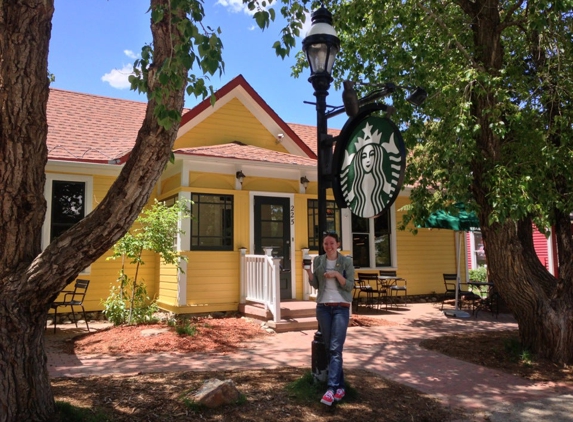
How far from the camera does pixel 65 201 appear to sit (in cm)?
1013

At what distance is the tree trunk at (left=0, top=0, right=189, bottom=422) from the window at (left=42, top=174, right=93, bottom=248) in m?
6.66

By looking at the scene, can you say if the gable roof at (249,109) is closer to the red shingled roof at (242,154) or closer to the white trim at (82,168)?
the red shingled roof at (242,154)

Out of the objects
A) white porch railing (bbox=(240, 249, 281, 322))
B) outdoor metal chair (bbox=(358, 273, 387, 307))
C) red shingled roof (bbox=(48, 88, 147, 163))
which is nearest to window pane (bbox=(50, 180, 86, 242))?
red shingled roof (bbox=(48, 88, 147, 163))

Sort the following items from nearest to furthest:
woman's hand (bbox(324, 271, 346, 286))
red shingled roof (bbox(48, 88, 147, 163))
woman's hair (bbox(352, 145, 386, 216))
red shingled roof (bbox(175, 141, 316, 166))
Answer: woman's hair (bbox(352, 145, 386, 216)) → woman's hand (bbox(324, 271, 346, 286)) → red shingled roof (bbox(175, 141, 316, 166)) → red shingled roof (bbox(48, 88, 147, 163))

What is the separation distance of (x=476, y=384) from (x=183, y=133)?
27.8 feet

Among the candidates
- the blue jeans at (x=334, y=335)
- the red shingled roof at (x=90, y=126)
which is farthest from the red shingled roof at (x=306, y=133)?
the blue jeans at (x=334, y=335)

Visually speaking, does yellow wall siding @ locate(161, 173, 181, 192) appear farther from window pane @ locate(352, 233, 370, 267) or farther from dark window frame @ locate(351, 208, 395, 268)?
window pane @ locate(352, 233, 370, 267)

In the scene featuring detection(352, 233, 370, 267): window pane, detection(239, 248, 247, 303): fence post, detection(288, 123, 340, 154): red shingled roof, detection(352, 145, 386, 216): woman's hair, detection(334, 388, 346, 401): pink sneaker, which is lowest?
detection(334, 388, 346, 401): pink sneaker

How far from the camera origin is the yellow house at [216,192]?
9805 mm

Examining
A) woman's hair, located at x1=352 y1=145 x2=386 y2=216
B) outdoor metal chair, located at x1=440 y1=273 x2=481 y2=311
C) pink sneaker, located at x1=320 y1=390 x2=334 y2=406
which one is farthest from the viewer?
outdoor metal chair, located at x1=440 y1=273 x2=481 y2=311

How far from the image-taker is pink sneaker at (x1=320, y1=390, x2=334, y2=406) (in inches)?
170

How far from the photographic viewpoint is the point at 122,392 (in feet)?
15.2

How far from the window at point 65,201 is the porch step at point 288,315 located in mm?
4154

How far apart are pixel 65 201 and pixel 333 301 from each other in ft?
25.3
